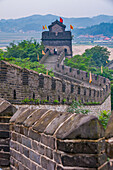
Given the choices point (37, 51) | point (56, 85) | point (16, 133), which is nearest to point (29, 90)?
point (56, 85)

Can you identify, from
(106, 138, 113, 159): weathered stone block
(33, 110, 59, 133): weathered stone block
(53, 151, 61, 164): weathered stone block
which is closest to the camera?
(106, 138, 113, 159): weathered stone block

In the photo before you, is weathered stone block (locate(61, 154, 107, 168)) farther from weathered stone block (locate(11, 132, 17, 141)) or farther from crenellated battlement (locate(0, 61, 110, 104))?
crenellated battlement (locate(0, 61, 110, 104))

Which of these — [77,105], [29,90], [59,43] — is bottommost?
[77,105]

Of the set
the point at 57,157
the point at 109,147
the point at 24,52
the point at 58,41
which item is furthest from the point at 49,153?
the point at 58,41

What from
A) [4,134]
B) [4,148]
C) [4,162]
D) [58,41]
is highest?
[58,41]

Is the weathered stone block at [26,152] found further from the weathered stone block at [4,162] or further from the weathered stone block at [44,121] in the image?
the weathered stone block at [4,162]

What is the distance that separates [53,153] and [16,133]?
1556 mm

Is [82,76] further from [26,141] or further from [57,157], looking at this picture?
[57,157]

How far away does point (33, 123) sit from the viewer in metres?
5.77

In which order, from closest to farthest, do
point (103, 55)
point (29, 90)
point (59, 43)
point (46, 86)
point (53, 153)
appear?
point (53, 153) < point (29, 90) < point (46, 86) < point (59, 43) < point (103, 55)

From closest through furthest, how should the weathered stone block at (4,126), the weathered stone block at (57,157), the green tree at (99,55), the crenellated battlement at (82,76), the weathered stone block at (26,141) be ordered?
the weathered stone block at (57,157) → the weathered stone block at (26,141) → the weathered stone block at (4,126) → the crenellated battlement at (82,76) → the green tree at (99,55)

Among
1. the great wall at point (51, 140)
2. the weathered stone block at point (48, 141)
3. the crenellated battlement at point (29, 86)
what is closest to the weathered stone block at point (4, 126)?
the great wall at point (51, 140)

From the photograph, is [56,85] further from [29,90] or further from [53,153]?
[53,153]

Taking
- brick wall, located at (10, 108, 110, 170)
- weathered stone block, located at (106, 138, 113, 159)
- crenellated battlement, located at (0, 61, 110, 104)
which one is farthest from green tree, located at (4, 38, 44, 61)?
weathered stone block, located at (106, 138, 113, 159)
